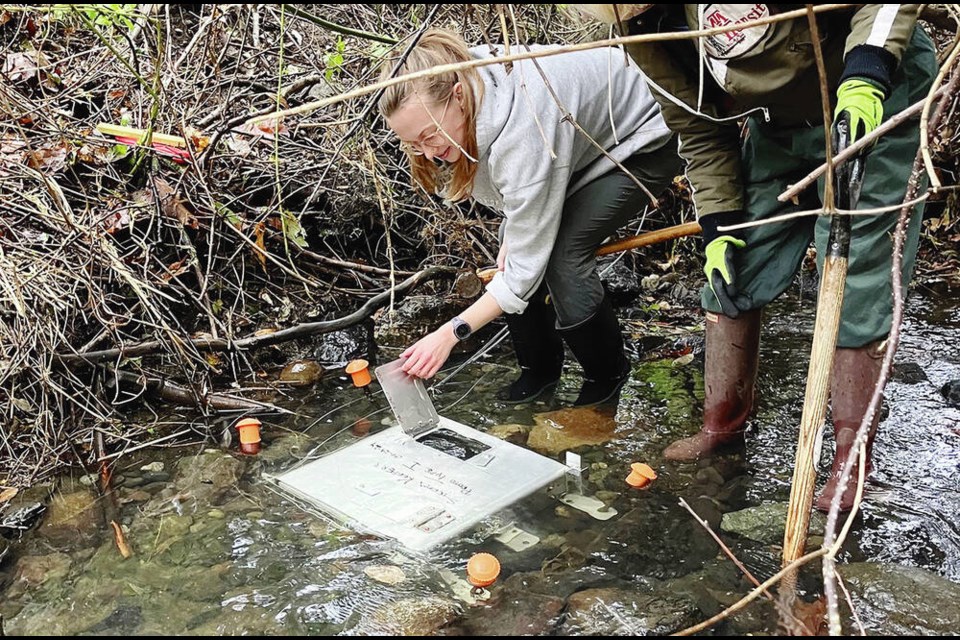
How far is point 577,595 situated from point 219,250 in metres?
2.43

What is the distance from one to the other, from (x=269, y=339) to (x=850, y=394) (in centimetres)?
216

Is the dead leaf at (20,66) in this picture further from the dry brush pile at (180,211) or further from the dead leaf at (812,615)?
the dead leaf at (812,615)

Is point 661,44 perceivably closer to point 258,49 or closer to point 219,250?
point 219,250

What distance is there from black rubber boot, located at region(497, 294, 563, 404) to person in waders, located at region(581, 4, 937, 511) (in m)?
0.72

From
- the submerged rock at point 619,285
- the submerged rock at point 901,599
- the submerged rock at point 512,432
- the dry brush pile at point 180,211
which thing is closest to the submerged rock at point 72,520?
the dry brush pile at point 180,211

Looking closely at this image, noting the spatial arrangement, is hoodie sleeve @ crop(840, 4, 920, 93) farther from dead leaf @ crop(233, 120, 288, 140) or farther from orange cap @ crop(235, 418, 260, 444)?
dead leaf @ crop(233, 120, 288, 140)

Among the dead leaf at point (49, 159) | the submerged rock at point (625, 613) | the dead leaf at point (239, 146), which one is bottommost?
the submerged rock at point (625, 613)

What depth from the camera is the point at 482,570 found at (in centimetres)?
195

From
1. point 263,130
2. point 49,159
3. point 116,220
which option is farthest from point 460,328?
point 49,159

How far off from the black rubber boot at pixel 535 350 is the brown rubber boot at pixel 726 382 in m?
0.70

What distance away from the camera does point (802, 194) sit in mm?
2311

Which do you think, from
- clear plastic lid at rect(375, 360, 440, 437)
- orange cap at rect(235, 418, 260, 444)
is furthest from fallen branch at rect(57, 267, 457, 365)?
clear plastic lid at rect(375, 360, 440, 437)

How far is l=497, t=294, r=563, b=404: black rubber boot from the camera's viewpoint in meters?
3.09

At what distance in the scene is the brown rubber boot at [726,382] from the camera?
2480 millimetres
